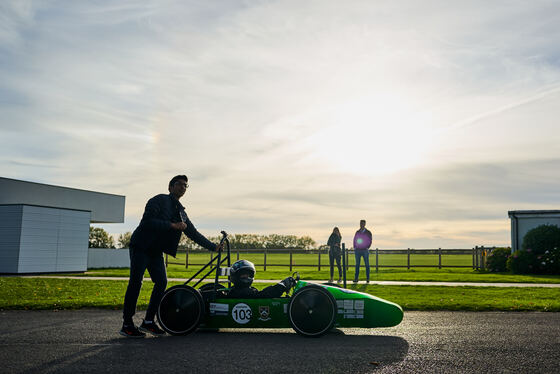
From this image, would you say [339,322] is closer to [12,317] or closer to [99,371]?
[99,371]

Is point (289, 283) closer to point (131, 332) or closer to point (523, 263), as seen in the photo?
point (131, 332)

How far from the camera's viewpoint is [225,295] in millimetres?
7059

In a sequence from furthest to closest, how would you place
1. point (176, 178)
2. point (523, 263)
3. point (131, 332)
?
point (523, 263)
point (176, 178)
point (131, 332)

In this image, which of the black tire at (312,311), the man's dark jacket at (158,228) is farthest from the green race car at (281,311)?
the man's dark jacket at (158,228)

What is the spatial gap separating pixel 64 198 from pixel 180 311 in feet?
104

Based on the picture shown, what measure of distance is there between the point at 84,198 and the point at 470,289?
2930 cm

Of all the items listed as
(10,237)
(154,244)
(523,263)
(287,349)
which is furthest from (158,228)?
(523,263)

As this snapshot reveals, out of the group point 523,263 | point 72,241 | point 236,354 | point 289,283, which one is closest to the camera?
point 236,354

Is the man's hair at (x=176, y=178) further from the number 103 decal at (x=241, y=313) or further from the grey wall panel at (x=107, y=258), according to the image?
the grey wall panel at (x=107, y=258)

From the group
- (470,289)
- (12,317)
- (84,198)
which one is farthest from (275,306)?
(84,198)

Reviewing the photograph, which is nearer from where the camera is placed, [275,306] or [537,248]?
[275,306]

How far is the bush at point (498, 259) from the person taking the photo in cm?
2759

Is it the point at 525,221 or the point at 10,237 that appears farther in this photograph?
the point at 525,221

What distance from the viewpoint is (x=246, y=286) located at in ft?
23.7
